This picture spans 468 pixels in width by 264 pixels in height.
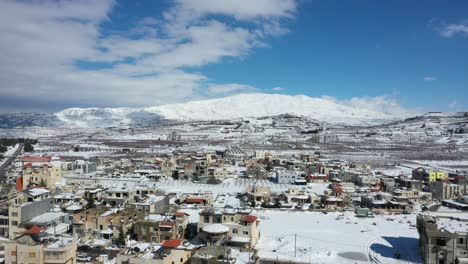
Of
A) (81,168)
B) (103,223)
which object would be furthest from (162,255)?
(81,168)

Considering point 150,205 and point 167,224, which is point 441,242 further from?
point 150,205

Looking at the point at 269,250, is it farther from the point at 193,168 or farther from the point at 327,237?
the point at 193,168

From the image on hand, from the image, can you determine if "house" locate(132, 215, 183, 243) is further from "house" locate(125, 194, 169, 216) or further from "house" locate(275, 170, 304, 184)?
"house" locate(275, 170, 304, 184)

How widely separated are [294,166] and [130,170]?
17302mm

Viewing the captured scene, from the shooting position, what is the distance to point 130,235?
17750 mm

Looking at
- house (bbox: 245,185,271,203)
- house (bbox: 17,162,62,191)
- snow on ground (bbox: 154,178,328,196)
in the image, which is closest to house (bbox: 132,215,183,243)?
house (bbox: 245,185,271,203)

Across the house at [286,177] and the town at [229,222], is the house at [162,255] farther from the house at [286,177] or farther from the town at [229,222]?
the house at [286,177]

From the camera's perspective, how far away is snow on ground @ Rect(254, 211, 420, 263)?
16062 millimetres

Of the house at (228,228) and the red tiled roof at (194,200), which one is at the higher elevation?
the house at (228,228)

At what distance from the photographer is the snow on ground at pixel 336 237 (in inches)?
632

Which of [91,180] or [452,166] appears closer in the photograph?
[91,180]

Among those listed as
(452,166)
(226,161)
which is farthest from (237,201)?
(452,166)

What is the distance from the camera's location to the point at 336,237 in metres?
18.9

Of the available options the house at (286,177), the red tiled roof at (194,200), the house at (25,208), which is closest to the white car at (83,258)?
the house at (25,208)
